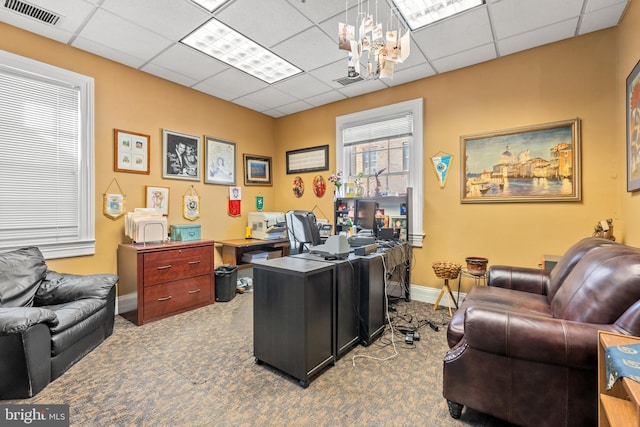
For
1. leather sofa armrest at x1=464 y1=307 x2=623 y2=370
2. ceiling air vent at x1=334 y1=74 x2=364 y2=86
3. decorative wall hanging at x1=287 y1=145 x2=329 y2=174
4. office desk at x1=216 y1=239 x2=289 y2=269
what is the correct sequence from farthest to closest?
decorative wall hanging at x1=287 y1=145 x2=329 y2=174, office desk at x1=216 y1=239 x2=289 y2=269, ceiling air vent at x1=334 y1=74 x2=364 y2=86, leather sofa armrest at x1=464 y1=307 x2=623 y2=370

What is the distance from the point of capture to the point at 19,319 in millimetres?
1774

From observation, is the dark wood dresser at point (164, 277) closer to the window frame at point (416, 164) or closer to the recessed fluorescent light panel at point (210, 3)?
the recessed fluorescent light panel at point (210, 3)

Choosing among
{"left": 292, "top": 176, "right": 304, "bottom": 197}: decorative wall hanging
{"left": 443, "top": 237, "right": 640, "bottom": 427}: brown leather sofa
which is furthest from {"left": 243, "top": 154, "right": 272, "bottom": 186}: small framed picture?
{"left": 443, "top": 237, "right": 640, "bottom": 427}: brown leather sofa

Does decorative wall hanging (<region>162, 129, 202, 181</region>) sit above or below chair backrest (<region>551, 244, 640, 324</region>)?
above

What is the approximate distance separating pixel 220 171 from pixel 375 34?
124 inches

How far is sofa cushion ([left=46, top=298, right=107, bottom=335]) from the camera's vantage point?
208cm

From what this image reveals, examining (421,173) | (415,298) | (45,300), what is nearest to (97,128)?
(45,300)

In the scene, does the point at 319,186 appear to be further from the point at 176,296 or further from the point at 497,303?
the point at 497,303

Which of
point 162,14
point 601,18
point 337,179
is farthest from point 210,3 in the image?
point 601,18

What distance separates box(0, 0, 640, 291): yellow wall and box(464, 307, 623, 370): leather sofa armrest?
1.46 metres

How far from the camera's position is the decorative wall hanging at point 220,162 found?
4.25 m

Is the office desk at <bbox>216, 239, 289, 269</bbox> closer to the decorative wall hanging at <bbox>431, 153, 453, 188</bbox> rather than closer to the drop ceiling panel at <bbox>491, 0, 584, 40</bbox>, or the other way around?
the decorative wall hanging at <bbox>431, 153, 453, 188</bbox>

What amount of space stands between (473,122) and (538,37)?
940 mm

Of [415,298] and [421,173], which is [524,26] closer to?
[421,173]
